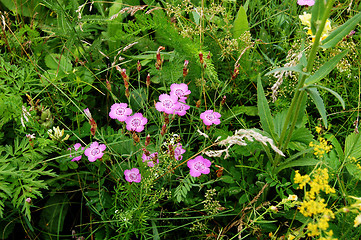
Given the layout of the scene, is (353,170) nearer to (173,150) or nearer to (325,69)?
(325,69)

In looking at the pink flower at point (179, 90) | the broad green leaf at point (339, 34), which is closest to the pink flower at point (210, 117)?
the pink flower at point (179, 90)

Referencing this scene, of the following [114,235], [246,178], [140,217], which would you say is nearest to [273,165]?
[246,178]

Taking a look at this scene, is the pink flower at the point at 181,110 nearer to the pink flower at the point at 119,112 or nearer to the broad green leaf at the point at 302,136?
the pink flower at the point at 119,112

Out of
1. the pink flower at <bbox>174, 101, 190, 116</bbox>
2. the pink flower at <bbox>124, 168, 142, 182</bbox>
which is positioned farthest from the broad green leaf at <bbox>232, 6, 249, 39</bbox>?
the pink flower at <bbox>124, 168, 142, 182</bbox>

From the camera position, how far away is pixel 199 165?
152 centimetres

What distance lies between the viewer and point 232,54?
2.15 m

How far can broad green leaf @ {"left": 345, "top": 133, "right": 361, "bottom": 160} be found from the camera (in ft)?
5.02

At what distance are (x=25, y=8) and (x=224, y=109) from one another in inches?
62.8

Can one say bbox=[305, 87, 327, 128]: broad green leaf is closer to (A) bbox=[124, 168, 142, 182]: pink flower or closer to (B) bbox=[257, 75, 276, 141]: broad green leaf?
(B) bbox=[257, 75, 276, 141]: broad green leaf

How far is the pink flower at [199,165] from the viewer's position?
1483mm

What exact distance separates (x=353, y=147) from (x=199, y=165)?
2.35ft

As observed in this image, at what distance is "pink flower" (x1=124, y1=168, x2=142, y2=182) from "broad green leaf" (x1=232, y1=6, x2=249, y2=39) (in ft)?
3.86

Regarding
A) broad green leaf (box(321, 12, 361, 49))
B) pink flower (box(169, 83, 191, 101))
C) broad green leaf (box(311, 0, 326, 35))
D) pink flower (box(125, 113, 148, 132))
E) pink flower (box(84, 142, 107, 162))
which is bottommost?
pink flower (box(84, 142, 107, 162))

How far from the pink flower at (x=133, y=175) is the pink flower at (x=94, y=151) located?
14 centimetres
